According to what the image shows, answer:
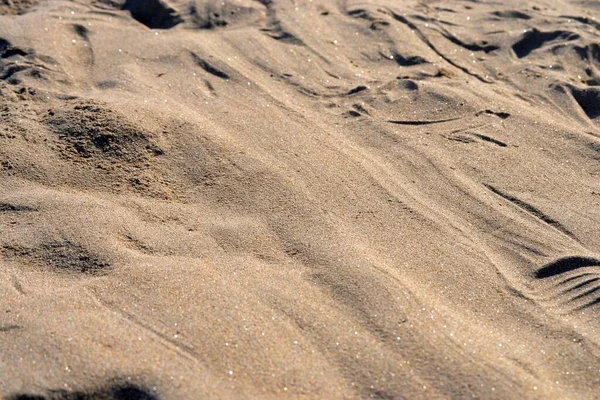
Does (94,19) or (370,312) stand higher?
(94,19)

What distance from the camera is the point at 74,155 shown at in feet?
9.60

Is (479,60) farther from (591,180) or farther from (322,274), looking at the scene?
(322,274)

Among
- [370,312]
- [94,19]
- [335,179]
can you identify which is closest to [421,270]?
[370,312]

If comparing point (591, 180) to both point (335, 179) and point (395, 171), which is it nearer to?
point (395, 171)

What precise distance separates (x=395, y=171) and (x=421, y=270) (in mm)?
635

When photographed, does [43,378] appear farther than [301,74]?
No

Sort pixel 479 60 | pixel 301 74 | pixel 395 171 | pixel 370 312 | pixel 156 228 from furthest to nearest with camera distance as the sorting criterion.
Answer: pixel 479 60 → pixel 301 74 → pixel 395 171 → pixel 156 228 → pixel 370 312

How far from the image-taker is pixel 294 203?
279 cm

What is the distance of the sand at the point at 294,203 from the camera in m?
2.14

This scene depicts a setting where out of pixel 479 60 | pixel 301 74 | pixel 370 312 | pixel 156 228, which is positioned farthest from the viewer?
pixel 479 60

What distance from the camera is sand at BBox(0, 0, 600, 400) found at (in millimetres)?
2141

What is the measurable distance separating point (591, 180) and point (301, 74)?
1569mm

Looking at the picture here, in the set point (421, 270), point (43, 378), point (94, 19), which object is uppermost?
point (94, 19)

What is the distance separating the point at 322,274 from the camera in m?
2.46
